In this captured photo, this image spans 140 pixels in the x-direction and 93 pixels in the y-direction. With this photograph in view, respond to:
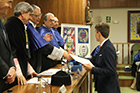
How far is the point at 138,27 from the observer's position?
29.5 feet

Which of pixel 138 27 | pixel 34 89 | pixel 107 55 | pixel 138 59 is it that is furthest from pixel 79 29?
pixel 138 27

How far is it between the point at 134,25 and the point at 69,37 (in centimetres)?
464

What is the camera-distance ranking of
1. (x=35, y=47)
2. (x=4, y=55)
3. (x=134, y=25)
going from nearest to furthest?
1. (x=4, y=55)
2. (x=35, y=47)
3. (x=134, y=25)

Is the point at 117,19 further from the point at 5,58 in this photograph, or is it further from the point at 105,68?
the point at 5,58

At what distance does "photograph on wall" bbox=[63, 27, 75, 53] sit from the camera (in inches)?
213

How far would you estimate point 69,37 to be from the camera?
5461 mm

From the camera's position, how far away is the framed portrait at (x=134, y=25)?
8.99m

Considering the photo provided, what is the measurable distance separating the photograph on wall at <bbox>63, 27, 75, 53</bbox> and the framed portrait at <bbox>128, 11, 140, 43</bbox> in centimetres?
440

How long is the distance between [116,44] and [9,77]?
7524 millimetres

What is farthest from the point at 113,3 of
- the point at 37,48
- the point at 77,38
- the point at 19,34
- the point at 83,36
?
the point at 19,34

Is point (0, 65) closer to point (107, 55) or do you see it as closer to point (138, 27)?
point (107, 55)

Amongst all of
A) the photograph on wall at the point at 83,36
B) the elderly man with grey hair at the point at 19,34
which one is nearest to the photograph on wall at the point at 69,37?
the photograph on wall at the point at 83,36

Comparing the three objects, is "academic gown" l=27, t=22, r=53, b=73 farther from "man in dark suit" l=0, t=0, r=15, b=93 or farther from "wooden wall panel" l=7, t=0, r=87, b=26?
"wooden wall panel" l=7, t=0, r=87, b=26

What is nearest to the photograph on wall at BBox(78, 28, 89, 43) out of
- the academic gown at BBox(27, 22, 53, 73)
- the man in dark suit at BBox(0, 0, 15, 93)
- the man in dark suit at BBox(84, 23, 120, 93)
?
the academic gown at BBox(27, 22, 53, 73)
